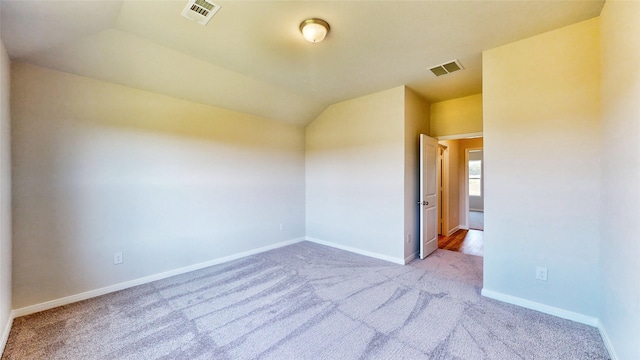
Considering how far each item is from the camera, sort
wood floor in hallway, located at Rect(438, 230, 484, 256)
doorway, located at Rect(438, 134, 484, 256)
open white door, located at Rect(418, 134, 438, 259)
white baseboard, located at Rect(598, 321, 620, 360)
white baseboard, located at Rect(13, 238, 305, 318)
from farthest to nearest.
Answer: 1. doorway, located at Rect(438, 134, 484, 256)
2. wood floor in hallway, located at Rect(438, 230, 484, 256)
3. open white door, located at Rect(418, 134, 438, 259)
4. white baseboard, located at Rect(13, 238, 305, 318)
5. white baseboard, located at Rect(598, 321, 620, 360)

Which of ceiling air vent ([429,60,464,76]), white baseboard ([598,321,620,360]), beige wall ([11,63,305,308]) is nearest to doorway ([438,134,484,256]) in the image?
ceiling air vent ([429,60,464,76])

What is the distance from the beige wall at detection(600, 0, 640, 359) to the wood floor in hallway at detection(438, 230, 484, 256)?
239cm

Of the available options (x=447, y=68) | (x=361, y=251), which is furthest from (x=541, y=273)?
(x=447, y=68)

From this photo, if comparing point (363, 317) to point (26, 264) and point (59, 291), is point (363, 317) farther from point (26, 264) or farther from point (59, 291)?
point (26, 264)

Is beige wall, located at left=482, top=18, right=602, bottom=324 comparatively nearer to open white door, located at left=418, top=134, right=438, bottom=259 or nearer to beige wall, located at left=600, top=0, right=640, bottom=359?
beige wall, located at left=600, top=0, right=640, bottom=359

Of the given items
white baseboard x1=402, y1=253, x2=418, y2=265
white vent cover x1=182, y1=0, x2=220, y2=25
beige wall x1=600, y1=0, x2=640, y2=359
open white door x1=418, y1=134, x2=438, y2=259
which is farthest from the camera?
open white door x1=418, y1=134, x2=438, y2=259

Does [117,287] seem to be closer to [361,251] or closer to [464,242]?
[361,251]

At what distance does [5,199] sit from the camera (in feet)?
6.70

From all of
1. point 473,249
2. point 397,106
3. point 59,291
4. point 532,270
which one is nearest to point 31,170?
point 59,291

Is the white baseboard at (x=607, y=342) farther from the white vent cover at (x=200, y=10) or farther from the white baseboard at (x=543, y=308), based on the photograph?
the white vent cover at (x=200, y=10)

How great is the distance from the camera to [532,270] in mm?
Result: 2418

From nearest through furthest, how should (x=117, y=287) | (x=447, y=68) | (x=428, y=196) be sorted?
(x=117, y=287)
(x=447, y=68)
(x=428, y=196)

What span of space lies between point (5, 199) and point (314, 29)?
3.03 metres

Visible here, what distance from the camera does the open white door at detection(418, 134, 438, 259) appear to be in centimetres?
387
